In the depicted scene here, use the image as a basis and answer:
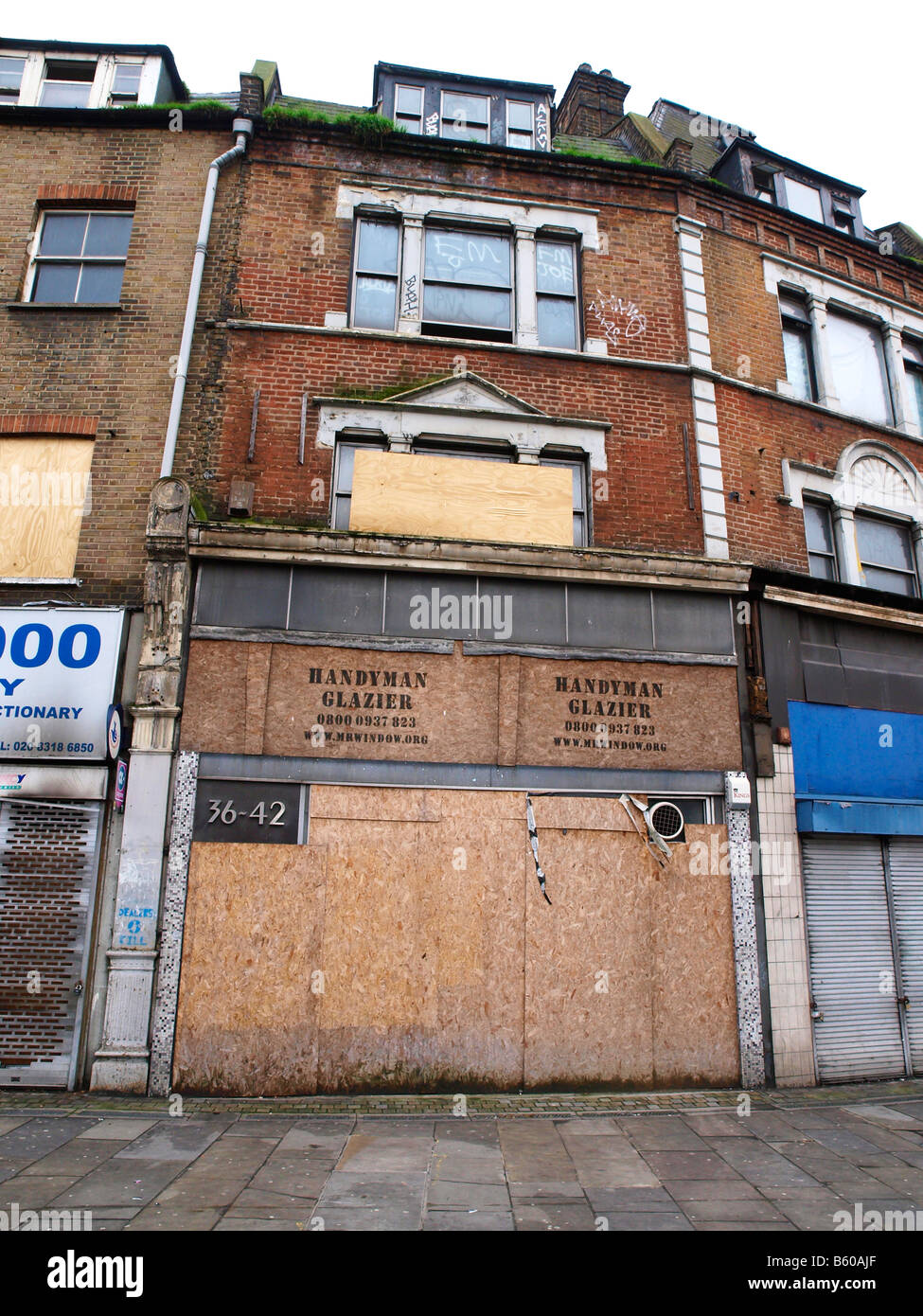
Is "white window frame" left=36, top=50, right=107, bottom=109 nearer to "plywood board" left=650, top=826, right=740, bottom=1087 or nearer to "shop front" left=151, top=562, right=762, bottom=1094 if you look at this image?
"shop front" left=151, top=562, right=762, bottom=1094

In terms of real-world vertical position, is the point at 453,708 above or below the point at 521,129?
below

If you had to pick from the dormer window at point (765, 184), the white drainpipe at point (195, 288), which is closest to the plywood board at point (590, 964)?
the white drainpipe at point (195, 288)

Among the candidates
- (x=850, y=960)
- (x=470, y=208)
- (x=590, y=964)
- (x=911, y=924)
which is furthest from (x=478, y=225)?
(x=911, y=924)

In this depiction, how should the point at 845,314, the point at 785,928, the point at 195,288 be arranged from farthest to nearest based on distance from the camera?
the point at 845,314 < the point at 195,288 < the point at 785,928

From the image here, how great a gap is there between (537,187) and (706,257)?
2923 millimetres

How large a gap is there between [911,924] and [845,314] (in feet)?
33.5

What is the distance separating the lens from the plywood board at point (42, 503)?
9.57m

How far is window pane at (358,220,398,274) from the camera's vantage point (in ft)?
35.9

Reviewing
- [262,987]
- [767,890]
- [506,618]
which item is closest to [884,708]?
[767,890]

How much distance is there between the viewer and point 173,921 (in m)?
7.89

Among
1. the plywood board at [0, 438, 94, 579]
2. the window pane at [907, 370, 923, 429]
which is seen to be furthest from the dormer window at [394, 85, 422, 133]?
the window pane at [907, 370, 923, 429]

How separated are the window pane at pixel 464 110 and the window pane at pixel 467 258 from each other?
2588 millimetres

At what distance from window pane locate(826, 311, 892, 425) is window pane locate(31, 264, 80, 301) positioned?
12.1m

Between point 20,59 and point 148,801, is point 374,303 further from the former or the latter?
point 148,801
